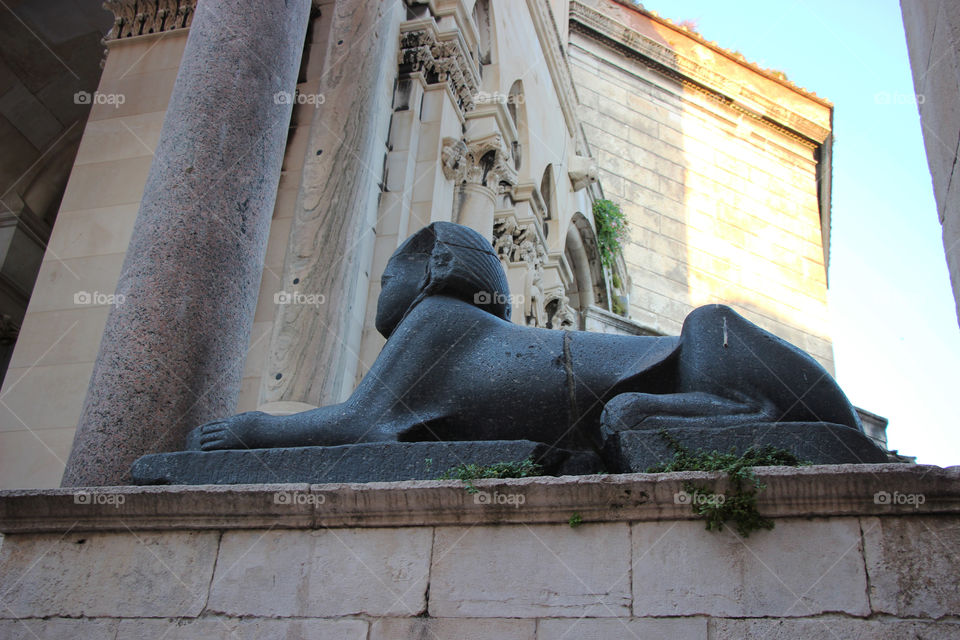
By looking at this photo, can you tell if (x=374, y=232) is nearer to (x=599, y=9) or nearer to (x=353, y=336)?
(x=353, y=336)

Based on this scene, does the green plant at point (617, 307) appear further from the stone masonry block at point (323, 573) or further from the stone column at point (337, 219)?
the stone masonry block at point (323, 573)

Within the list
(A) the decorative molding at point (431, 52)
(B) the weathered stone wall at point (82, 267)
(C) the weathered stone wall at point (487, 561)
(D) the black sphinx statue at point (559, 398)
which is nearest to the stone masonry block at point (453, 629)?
(C) the weathered stone wall at point (487, 561)

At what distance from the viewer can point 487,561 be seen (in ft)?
11.0

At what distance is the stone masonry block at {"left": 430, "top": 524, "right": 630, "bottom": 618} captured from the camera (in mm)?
3211

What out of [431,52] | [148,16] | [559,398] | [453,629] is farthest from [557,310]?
[453,629]

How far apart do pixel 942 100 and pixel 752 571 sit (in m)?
2.31

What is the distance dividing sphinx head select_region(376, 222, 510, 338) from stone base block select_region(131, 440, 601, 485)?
0.94m

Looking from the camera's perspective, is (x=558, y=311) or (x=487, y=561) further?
(x=558, y=311)

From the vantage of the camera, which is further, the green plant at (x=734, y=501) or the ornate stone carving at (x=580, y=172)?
the ornate stone carving at (x=580, y=172)

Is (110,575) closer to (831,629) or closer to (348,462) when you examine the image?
(348,462)

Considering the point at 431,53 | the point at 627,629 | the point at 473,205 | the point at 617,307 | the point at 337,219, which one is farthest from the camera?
the point at 617,307

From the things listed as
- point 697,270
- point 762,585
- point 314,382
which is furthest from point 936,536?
point 697,270

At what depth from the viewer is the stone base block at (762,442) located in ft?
11.6

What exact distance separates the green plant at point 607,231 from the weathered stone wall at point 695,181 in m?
1.45
